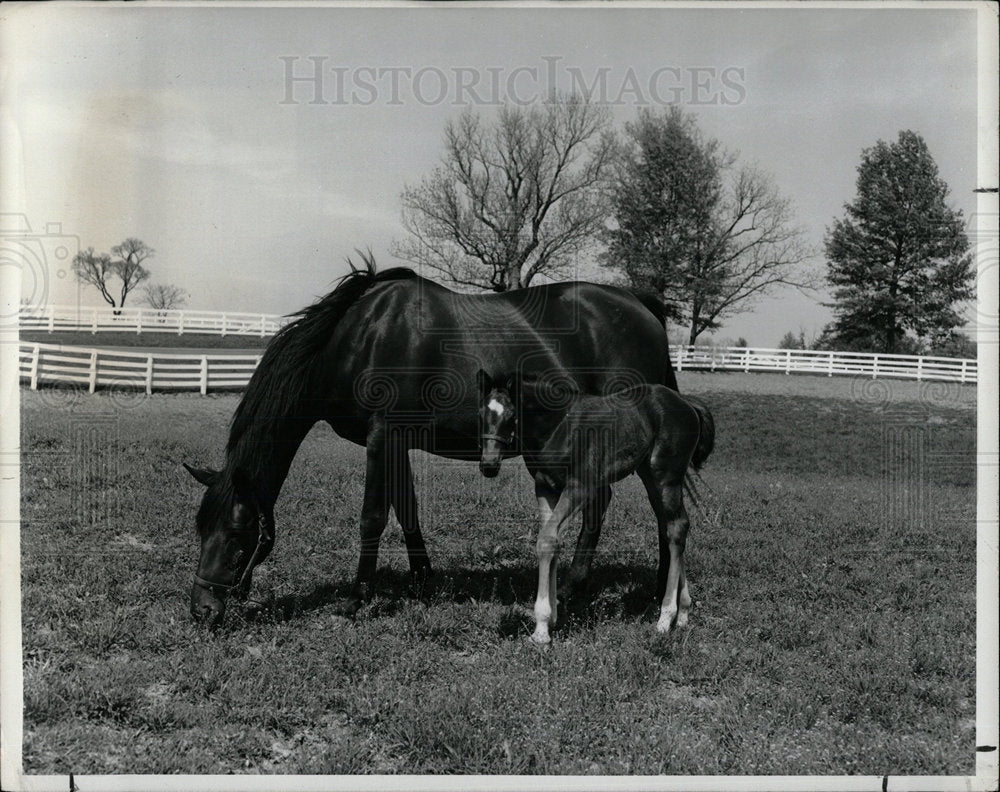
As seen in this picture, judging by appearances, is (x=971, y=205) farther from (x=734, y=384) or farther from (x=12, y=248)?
(x=734, y=384)

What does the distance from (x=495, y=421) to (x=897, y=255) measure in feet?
21.7

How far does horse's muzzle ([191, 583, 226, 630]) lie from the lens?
4613mm

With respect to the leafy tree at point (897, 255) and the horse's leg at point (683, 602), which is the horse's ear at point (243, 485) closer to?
the horse's leg at point (683, 602)

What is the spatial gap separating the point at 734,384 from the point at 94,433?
981cm

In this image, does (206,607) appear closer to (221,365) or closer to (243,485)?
(243,485)

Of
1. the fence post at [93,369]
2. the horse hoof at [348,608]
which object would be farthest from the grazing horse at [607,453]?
the fence post at [93,369]

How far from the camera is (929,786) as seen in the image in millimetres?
3438

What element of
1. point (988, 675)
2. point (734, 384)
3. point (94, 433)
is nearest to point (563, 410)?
point (988, 675)

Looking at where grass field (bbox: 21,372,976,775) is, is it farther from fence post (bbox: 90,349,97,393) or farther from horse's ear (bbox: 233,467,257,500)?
horse's ear (bbox: 233,467,257,500)

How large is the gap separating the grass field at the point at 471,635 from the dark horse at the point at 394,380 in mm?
536

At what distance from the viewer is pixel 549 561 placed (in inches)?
182

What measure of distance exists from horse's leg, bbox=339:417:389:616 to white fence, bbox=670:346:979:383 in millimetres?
4340

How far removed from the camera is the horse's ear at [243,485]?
4730mm

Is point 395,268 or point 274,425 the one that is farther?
point 395,268
